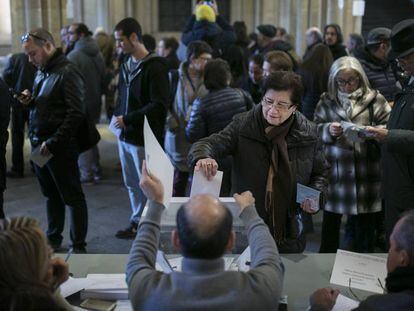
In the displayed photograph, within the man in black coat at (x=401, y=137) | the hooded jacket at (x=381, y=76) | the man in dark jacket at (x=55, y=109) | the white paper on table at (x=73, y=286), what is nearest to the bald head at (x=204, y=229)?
the white paper on table at (x=73, y=286)

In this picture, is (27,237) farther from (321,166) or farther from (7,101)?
(7,101)

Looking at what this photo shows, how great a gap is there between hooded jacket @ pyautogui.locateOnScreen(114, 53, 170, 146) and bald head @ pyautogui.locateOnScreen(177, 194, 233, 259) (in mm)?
2865

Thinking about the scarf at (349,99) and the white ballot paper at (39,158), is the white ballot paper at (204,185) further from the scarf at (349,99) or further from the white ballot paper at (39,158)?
the white ballot paper at (39,158)

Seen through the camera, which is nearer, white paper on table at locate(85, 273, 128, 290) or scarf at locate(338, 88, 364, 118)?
white paper on table at locate(85, 273, 128, 290)

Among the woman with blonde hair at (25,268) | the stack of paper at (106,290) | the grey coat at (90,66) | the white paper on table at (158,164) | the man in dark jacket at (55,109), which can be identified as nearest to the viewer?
the woman with blonde hair at (25,268)

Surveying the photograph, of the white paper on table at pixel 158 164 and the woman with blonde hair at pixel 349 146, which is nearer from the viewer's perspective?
the white paper on table at pixel 158 164

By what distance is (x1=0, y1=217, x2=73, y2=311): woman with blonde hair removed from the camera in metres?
1.50

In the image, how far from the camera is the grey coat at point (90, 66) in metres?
6.64

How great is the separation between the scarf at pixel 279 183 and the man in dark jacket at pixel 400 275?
1.00 meters

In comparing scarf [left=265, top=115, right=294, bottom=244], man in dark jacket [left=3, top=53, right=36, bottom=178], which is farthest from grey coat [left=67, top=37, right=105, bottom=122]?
scarf [left=265, top=115, right=294, bottom=244]

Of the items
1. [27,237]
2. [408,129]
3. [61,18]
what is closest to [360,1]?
[61,18]

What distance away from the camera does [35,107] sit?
4.27 metres

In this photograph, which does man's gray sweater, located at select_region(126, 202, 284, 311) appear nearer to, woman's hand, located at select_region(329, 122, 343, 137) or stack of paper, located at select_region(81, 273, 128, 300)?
stack of paper, located at select_region(81, 273, 128, 300)

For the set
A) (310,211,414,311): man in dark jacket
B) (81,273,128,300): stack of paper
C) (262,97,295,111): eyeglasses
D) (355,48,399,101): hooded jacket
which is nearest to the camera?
(310,211,414,311): man in dark jacket
